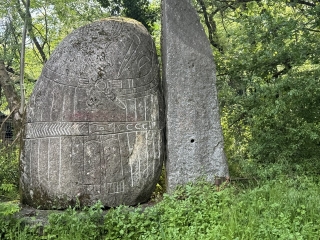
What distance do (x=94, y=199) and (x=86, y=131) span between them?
0.76 metres

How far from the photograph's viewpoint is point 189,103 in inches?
177

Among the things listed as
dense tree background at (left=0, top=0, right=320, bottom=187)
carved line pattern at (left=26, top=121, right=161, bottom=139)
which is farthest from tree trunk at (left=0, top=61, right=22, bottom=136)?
carved line pattern at (left=26, top=121, right=161, bottom=139)

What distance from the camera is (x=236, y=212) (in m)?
3.46

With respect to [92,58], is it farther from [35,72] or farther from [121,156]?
[35,72]

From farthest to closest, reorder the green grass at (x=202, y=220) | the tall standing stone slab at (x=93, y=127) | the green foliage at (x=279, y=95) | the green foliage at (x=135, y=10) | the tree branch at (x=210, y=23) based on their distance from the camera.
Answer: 1. the tree branch at (x=210, y=23)
2. the green foliage at (x=135, y=10)
3. the green foliage at (x=279, y=95)
4. the tall standing stone slab at (x=93, y=127)
5. the green grass at (x=202, y=220)

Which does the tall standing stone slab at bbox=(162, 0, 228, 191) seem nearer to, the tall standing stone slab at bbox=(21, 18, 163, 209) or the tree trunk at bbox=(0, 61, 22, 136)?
the tall standing stone slab at bbox=(21, 18, 163, 209)

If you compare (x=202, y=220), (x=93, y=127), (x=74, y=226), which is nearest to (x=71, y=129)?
(x=93, y=127)

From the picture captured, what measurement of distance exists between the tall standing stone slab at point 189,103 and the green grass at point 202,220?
0.51m

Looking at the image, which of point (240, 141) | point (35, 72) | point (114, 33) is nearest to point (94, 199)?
point (114, 33)

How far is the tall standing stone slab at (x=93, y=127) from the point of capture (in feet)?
13.7

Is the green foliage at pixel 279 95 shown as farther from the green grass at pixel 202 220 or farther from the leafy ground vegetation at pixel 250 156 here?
the green grass at pixel 202 220

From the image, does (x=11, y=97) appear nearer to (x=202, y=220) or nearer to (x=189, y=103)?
(x=189, y=103)

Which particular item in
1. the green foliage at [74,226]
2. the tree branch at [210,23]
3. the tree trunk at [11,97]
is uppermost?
the tree branch at [210,23]

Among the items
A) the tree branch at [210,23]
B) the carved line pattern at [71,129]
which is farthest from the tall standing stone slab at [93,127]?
the tree branch at [210,23]
